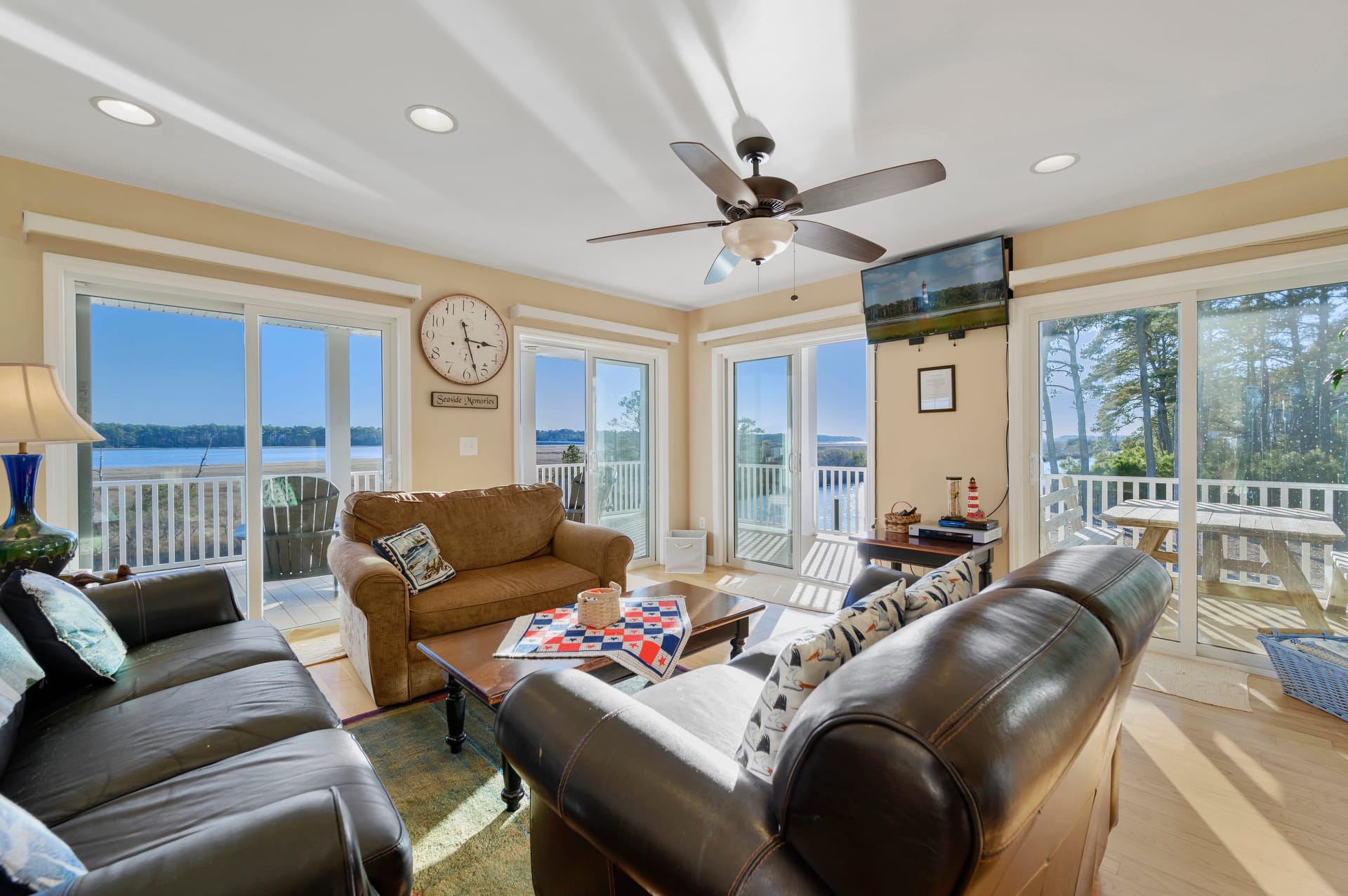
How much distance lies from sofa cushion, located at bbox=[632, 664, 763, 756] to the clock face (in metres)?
2.87

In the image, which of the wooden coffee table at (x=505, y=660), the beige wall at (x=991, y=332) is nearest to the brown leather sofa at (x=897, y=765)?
the wooden coffee table at (x=505, y=660)

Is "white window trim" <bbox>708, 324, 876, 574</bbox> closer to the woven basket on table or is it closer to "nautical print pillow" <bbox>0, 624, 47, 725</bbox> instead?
the woven basket on table

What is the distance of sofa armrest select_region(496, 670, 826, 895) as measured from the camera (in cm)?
71

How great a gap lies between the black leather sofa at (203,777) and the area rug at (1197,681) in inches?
125

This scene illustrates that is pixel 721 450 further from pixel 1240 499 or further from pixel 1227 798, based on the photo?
pixel 1227 798

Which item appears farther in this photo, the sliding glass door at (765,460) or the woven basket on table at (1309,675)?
the sliding glass door at (765,460)

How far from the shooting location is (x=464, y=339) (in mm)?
3779

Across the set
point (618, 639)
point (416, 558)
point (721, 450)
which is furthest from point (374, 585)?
point (721, 450)

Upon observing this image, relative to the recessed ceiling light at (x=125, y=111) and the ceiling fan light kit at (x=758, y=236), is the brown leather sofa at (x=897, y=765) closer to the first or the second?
the ceiling fan light kit at (x=758, y=236)

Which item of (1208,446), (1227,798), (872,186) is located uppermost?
(872,186)

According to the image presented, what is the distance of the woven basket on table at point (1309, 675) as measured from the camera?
2209mm

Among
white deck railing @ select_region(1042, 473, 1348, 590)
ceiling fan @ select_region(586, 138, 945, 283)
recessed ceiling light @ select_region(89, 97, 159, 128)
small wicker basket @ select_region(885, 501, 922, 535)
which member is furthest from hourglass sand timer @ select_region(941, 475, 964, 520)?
recessed ceiling light @ select_region(89, 97, 159, 128)

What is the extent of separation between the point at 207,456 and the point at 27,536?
1.26m

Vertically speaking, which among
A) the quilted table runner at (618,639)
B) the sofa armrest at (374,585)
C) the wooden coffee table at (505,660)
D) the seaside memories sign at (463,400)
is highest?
the seaside memories sign at (463,400)
